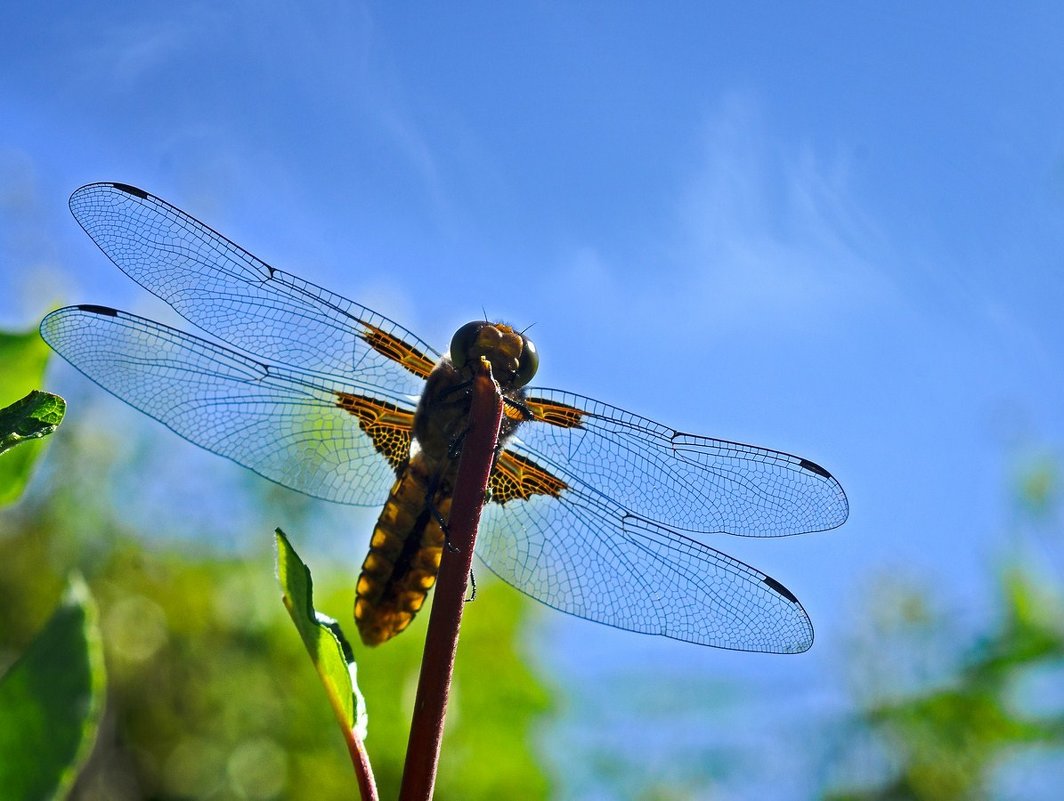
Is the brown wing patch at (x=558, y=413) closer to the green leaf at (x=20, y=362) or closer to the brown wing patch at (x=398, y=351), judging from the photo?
the brown wing patch at (x=398, y=351)

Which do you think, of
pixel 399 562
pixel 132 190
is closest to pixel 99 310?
pixel 132 190

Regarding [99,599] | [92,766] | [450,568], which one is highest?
[99,599]

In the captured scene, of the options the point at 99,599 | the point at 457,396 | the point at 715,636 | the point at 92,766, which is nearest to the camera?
the point at 457,396

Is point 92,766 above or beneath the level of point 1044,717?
beneath

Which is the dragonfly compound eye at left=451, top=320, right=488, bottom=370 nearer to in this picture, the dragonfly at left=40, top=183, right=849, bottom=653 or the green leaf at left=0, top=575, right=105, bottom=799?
the dragonfly at left=40, top=183, right=849, bottom=653

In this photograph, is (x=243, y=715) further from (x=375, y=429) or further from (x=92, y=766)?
(x=375, y=429)

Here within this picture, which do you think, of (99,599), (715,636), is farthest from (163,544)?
(715,636)
